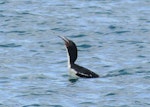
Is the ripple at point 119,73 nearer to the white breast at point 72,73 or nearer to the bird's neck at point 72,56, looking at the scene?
the white breast at point 72,73

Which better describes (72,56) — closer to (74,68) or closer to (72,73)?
(74,68)

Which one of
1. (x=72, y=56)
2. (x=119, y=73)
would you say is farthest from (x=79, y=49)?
(x=119, y=73)

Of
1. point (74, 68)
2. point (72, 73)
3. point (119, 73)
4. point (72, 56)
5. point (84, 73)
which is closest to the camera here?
point (84, 73)

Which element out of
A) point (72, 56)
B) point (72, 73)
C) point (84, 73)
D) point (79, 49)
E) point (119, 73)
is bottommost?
point (79, 49)

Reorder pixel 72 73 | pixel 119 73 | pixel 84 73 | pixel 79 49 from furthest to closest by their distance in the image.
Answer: pixel 79 49, pixel 119 73, pixel 72 73, pixel 84 73

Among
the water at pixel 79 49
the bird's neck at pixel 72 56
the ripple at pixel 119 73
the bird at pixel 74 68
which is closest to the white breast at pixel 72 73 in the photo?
the bird at pixel 74 68

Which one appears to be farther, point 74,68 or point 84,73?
point 74,68

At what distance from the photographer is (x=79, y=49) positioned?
25.8m

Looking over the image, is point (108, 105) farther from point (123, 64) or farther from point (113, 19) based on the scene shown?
point (113, 19)

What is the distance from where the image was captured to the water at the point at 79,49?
67.1ft

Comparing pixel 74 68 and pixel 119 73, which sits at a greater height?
pixel 74 68

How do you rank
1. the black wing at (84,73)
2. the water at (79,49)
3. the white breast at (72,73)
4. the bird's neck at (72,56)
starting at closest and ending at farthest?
the water at (79,49), the black wing at (84,73), the white breast at (72,73), the bird's neck at (72,56)

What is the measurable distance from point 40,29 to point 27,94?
7394mm

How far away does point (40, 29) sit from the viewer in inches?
1096
